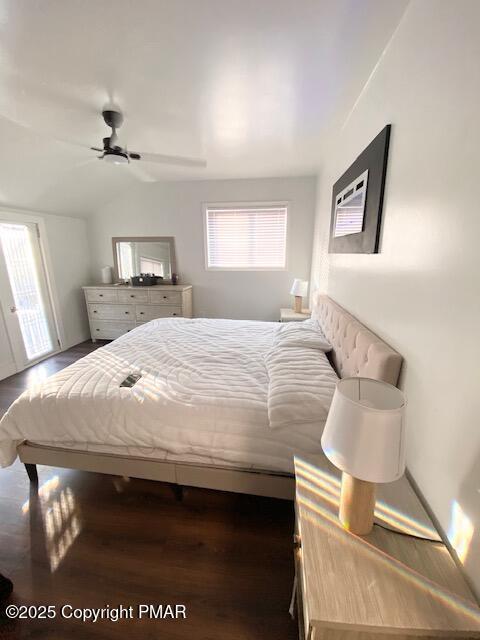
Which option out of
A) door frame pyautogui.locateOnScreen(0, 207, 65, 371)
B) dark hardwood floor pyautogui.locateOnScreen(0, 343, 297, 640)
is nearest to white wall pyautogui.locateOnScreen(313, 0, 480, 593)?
dark hardwood floor pyautogui.locateOnScreen(0, 343, 297, 640)

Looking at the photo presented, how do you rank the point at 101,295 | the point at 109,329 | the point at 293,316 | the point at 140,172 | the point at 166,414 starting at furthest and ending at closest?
the point at 109,329, the point at 101,295, the point at 140,172, the point at 293,316, the point at 166,414

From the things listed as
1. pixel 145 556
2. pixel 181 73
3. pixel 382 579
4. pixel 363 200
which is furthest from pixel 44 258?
pixel 382 579

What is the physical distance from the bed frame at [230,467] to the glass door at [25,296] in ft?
7.65

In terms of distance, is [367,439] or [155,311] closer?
[367,439]

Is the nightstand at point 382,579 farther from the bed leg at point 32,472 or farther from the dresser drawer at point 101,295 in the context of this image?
the dresser drawer at point 101,295

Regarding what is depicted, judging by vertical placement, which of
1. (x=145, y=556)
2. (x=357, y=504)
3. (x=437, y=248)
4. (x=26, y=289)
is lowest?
(x=145, y=556)

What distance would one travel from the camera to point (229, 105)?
1955 millimetres

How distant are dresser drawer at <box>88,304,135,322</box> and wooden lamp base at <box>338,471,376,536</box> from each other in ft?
12.9

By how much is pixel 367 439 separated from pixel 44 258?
14.6ft

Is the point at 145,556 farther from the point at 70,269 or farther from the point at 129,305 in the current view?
the point at 70,269

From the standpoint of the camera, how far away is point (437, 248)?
887 millimetres

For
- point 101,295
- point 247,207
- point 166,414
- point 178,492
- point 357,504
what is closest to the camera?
point 357,504

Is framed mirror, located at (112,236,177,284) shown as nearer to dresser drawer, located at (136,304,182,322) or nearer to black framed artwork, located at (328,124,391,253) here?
dresser drawer, located at (136,304,182,322)

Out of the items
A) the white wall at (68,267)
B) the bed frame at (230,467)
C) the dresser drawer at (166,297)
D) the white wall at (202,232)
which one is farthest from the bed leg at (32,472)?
the white wall at (202,232)
